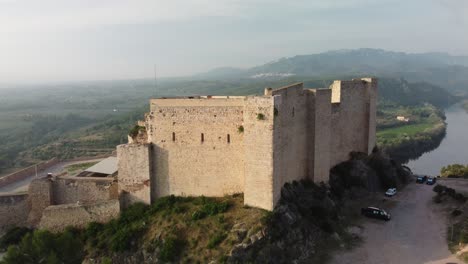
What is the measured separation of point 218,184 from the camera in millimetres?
22969

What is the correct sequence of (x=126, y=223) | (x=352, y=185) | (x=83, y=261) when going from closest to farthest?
(x=83, y=261)
(x=126, y=223)
(x=352, y=185)

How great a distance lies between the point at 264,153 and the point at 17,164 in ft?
189

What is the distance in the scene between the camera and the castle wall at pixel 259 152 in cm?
2025

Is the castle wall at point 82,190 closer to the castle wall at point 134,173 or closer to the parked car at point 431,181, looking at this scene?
the castle wall at point 134,173

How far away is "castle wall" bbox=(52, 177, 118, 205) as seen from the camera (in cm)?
2519

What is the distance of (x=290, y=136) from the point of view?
23203 millimetres

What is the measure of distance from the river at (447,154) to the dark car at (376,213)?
41651mm

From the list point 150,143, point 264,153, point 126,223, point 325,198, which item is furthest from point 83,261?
point 325,198

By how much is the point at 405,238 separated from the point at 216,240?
11.2 metres

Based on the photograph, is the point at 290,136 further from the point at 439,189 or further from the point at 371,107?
the point at 439,189

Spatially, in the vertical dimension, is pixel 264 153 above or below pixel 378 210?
above

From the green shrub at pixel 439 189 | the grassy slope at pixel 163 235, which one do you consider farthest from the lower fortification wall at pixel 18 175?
the green shrub at pixel 439 189

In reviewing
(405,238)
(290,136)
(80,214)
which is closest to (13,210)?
(80,214)

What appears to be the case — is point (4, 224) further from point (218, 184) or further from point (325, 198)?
point (325, 198)
